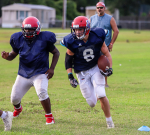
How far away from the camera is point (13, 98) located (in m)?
5.54

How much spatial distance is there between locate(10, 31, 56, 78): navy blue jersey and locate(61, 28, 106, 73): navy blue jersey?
354 mm

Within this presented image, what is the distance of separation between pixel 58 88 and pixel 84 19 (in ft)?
12.2

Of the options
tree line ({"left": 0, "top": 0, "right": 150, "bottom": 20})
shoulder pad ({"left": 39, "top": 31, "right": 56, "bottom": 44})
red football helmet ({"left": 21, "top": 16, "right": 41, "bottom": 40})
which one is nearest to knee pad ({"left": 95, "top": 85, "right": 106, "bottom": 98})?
shoulder pad ({"left": 39, "top": 31, "right": 56, "bottom": 44})

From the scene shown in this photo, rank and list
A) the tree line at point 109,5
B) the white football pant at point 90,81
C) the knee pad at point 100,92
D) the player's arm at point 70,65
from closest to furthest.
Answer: the knee pad at point 100,92 → the white football pant at point 90,81 → the player's arm at point 70,65 → the tree line at point 109,5

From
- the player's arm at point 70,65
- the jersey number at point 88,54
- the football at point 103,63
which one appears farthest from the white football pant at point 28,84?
the football at point 103,63

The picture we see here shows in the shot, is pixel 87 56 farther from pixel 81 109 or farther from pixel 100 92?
pixel 81 109

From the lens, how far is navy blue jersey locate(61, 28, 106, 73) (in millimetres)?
5258

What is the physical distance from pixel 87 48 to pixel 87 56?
5.5 inches

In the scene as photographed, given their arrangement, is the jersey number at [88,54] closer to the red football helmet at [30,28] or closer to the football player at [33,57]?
the football player at [33,57]

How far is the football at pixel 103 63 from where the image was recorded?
207 inches

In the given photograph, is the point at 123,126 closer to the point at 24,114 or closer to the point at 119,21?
the point at 24,114

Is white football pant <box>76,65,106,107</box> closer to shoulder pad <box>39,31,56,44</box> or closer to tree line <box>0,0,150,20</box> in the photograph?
shoulder pad <box>39,31,56,44</box>

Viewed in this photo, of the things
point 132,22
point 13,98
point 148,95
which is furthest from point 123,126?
point 132,22

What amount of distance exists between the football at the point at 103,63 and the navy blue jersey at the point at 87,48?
0.10 m
